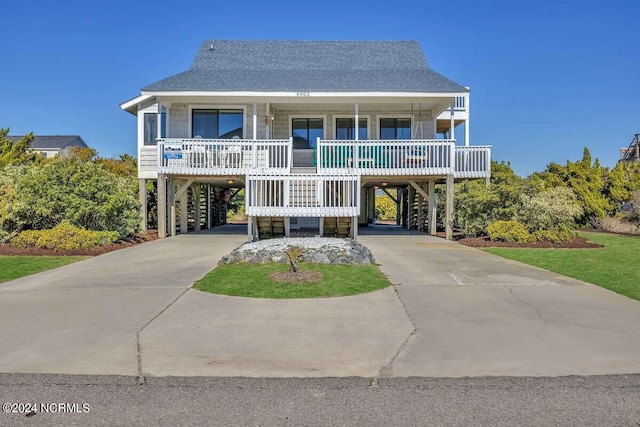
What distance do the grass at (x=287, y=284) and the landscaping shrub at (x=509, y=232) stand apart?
6667 millimetres

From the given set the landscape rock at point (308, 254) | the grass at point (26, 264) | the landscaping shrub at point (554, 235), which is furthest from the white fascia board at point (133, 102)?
the landscaping shrub at point (554, 235)

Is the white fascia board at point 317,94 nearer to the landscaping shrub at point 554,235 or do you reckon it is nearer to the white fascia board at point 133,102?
the white fascia board at point 133,102

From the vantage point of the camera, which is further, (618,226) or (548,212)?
(618,226)

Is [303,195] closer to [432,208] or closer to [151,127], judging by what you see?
[432,208]

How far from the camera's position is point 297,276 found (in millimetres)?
7102

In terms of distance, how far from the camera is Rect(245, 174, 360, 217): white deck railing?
13.3m

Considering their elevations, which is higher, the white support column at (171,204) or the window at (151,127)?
the window at (151,127)

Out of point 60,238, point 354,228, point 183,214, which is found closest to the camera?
point 60,238

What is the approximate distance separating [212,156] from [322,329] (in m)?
11.8

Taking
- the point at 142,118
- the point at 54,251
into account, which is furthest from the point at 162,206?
the point at 54,251

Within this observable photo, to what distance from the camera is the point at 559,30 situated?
17.9 m

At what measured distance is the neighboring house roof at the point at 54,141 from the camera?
2284 inches

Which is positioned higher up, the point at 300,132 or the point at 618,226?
the point at 300,132

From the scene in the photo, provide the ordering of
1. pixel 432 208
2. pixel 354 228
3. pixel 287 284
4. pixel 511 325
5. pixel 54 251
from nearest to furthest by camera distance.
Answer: pixel 511 325 < pixel 287 284 < pixel 54 251 < pixel 354 228 < pixel 432 208
